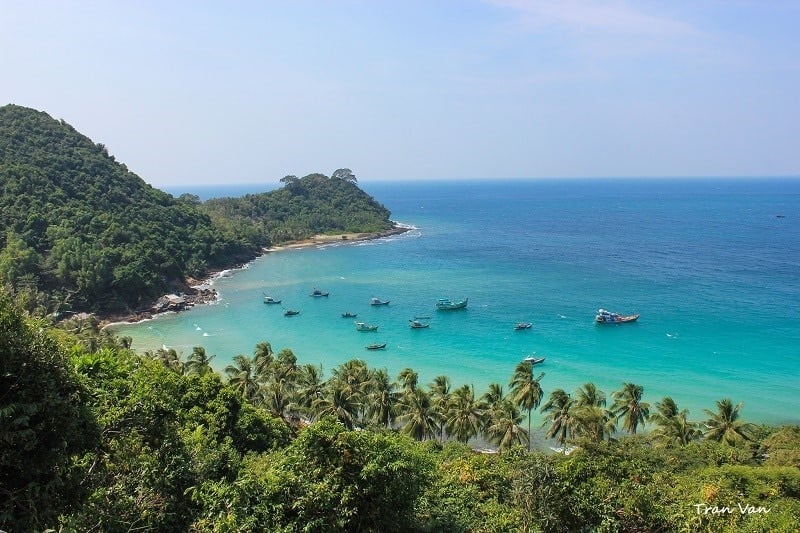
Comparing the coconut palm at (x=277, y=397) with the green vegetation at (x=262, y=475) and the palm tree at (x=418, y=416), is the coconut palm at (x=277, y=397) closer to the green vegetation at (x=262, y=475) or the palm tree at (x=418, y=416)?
the palm tree at (x=418, y=416)

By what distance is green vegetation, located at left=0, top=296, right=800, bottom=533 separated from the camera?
802 centimetres

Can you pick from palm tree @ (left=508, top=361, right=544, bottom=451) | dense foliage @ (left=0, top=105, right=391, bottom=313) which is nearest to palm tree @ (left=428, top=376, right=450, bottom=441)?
palm tree @ (left=508, top=361, right=544, bottom=451)

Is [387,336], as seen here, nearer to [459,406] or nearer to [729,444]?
[459,406]

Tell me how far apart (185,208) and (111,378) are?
296 ft

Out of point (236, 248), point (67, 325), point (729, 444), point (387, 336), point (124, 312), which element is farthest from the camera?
point (236, 248)

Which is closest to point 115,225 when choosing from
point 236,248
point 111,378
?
point 236,248

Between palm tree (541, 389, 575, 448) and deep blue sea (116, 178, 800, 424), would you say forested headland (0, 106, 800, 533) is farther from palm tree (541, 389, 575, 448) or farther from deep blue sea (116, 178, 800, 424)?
deep blue sea (116, 178, 800, 424)

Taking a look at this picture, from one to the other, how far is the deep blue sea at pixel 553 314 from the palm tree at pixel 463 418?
41.1ft

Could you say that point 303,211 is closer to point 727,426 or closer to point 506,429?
point 506,429

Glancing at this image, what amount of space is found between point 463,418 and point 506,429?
2359mm

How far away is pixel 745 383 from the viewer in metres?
40.8

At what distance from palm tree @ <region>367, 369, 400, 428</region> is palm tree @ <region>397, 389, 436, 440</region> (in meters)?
0.83

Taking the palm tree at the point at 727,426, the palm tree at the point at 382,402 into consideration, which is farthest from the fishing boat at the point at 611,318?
the palm tree at the point at 382,402

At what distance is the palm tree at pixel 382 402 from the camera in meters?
29.5
